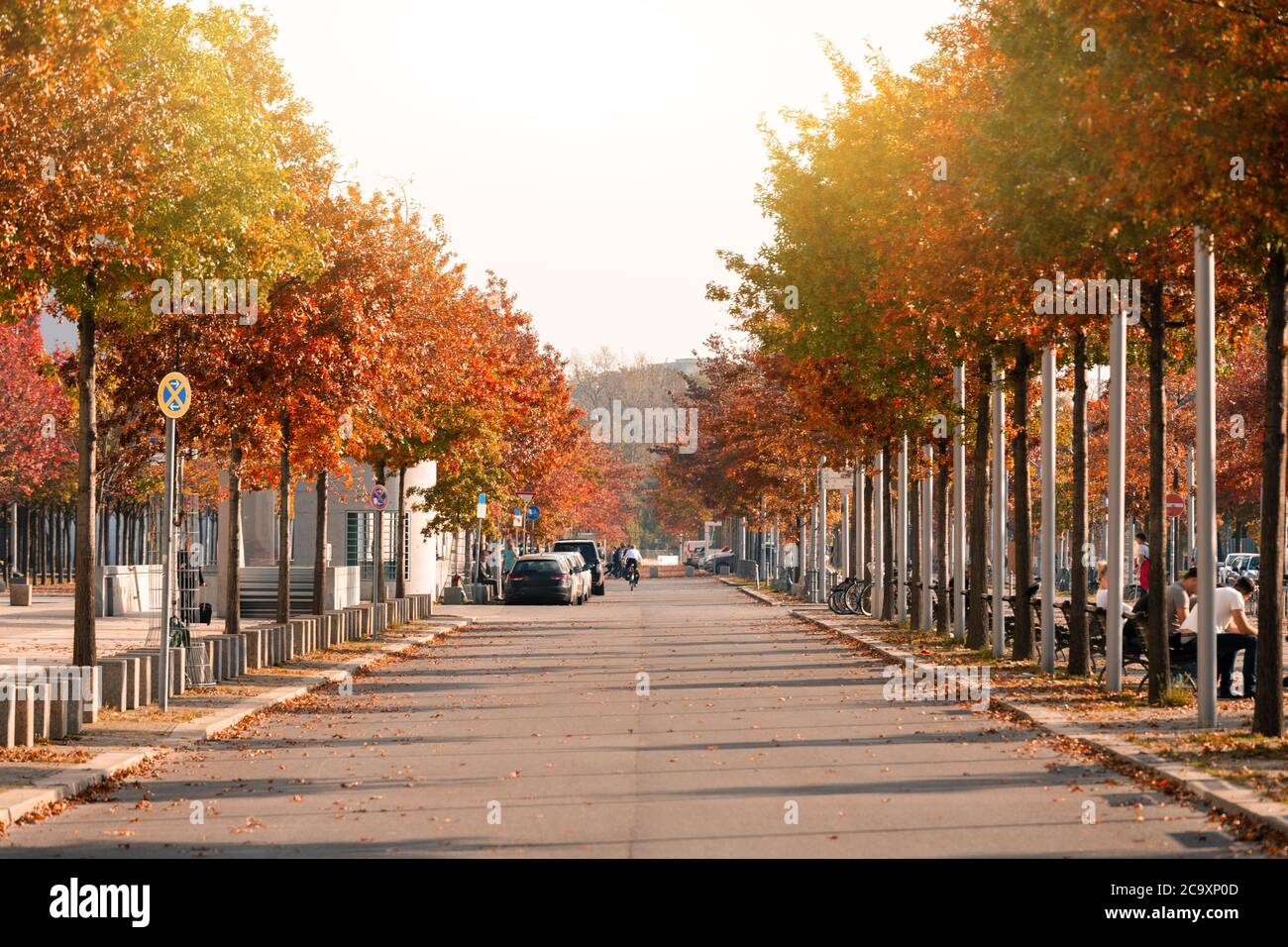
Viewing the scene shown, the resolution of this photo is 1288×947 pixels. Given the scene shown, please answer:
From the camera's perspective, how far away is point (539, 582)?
186 feet

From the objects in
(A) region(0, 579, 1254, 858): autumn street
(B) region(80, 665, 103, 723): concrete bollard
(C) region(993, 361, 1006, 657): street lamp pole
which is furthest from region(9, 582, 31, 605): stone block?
(B) region(80, 665, 103, 723): concrete bollard

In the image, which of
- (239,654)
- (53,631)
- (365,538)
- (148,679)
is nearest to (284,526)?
(239,654)

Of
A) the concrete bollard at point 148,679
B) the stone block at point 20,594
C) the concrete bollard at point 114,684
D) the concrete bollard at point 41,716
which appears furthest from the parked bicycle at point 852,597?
the concrete bollard at point 41,716

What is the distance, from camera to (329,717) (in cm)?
1953

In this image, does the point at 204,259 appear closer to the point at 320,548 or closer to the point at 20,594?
the point at 320,548

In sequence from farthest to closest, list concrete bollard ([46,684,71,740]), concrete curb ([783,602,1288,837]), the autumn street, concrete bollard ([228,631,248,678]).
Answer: concrete bollard ([228,631,248,678]) < concrete bollard ([46,684,71,740]) < concrete curb ([783,602,1288,837]) < the autumn street

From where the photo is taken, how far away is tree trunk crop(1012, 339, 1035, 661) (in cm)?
2598

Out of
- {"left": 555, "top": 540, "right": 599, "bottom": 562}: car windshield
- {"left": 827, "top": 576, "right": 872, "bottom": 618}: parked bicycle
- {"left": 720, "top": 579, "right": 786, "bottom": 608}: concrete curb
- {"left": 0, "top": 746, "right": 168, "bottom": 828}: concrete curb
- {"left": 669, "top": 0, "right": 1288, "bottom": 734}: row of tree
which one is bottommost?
{"left": 720, "top": 579, "right": 786, "bottom": 608}: concrete curb

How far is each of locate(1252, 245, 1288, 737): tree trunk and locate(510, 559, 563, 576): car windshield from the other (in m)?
42.1

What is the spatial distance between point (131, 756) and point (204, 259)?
Answer: 629 centimetres

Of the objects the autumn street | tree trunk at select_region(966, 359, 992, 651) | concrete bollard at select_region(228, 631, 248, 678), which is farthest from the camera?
tree trunk at select_region(966, 359, 992, 651)

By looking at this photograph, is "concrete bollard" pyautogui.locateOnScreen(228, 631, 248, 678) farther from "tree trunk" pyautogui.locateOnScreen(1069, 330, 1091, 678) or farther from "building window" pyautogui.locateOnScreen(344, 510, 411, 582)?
"building window" pyautogui.locateOnScreen(344, 510, 411, 582)

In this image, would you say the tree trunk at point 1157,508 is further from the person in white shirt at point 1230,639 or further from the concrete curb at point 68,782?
the concrete curb at point 68,782
